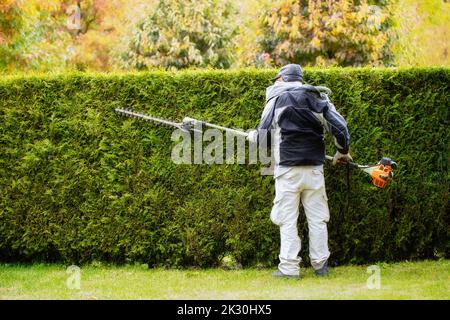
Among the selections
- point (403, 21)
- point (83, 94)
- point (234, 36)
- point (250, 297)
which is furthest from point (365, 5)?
point (250, 297)

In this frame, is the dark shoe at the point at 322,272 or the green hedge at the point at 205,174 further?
the green hedge at the point at 205,174

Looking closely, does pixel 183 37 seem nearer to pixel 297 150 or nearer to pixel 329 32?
pixel 329 32

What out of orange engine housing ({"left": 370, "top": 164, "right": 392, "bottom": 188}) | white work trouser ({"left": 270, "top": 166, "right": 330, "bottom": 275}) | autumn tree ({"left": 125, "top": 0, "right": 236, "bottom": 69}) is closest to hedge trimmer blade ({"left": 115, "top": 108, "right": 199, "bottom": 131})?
white work trouser ({"left": 270, "top": 166, "right": 330, "bottom": 275})

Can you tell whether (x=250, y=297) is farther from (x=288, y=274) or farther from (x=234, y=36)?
(x=234, y=36)

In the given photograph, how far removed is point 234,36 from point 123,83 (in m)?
9.25

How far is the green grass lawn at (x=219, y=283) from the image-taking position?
6.51 metres

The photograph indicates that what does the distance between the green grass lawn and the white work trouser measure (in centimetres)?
27

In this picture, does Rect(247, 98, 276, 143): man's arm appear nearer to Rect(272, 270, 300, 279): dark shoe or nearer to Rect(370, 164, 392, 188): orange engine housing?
Rect(370, 164, 392, 188): orange engine housing

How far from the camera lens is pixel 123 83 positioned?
820 centimetres

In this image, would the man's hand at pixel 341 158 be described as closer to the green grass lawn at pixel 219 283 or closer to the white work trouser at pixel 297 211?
the white work trouser at pixel 297 211

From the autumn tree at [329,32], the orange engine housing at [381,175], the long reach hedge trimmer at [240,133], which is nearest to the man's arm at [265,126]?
the long reach hedge trimmer at [240,133]

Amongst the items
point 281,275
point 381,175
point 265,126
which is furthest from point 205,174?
point 381,175

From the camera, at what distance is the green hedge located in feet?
26.3

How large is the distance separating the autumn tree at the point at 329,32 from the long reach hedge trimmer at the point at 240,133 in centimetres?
641
